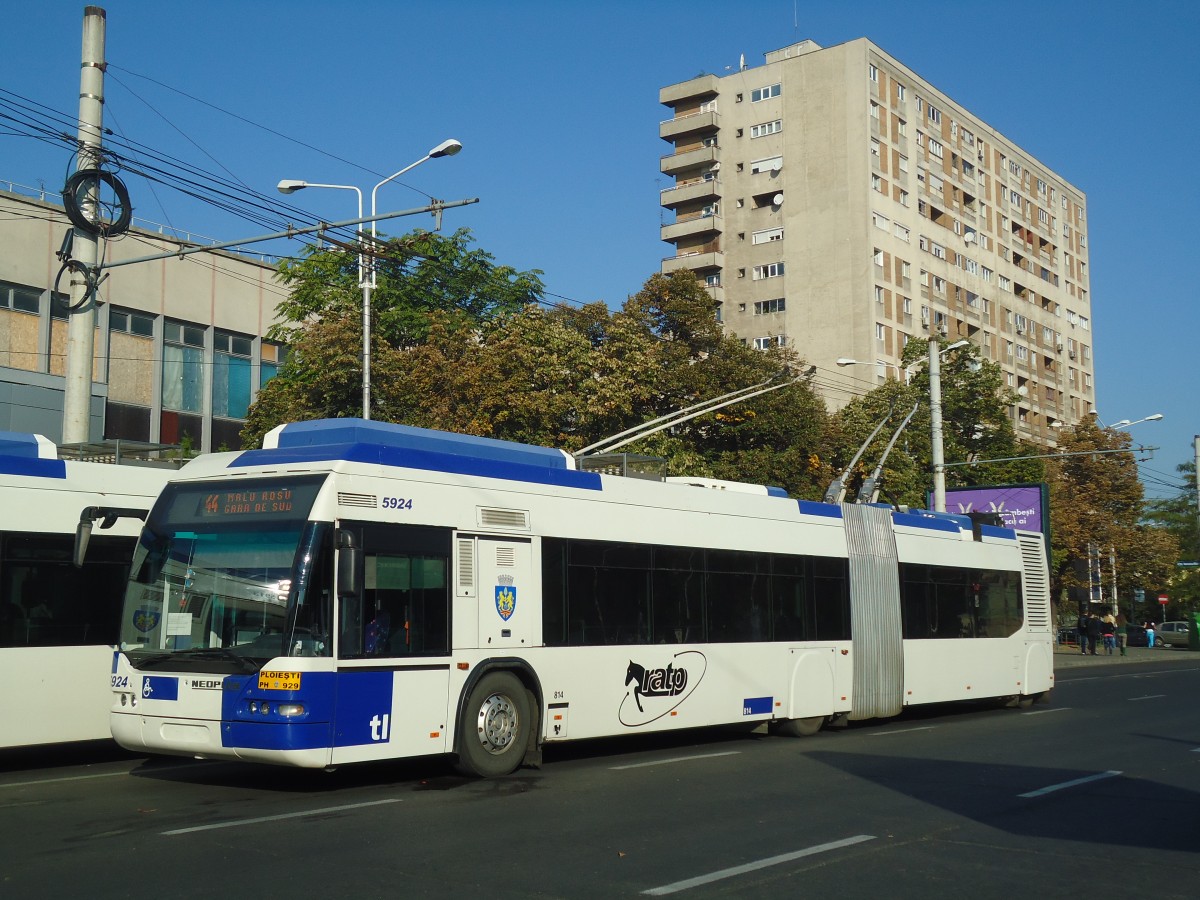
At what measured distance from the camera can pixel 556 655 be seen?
12.6 m

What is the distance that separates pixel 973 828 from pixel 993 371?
1770 inches

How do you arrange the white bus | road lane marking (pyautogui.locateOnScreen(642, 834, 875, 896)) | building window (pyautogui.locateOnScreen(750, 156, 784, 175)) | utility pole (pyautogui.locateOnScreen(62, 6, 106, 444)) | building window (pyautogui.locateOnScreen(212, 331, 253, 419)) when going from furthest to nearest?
building window (pyautogui.locateOnScreen(750, 156, 784, 175))
building window (pyautogui.locateOnScreen(212, 331, 253, 419))
utility pole (pyautogui.locateOnScreen(62, 6, 106, 444))
the white bus
road lane marking (pyautogui.locateOnScreen(642, 834, 875, 896))

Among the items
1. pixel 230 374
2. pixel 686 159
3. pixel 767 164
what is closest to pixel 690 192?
pixel 686 159

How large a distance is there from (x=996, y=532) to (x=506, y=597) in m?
11.7

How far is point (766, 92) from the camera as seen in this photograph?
76.5 meters

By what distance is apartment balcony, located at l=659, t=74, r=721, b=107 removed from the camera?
258 feet

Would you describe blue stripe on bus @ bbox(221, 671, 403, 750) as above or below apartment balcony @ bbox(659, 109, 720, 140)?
below

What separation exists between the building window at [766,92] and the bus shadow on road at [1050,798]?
67093 mm

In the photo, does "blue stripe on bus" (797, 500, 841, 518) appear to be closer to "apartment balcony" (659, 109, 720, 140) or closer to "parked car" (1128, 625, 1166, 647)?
"parked car" (1128, 625, 1166, 647)

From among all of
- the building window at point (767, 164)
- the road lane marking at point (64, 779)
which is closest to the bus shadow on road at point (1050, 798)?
the road lane marking at point (64, 779)

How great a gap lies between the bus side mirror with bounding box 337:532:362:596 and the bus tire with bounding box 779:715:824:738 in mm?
7774

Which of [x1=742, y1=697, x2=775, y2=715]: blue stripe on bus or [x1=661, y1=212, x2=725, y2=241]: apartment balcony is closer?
[x1=742, y1=697, x2=775, y2=715]: blue stripe on bus

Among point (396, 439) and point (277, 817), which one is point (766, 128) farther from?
point (277, 817)

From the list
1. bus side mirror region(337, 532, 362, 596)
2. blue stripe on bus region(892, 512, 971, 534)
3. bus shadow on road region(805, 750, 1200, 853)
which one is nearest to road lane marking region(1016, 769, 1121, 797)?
bus shadow on road region(805, 750, 1200, 853)
